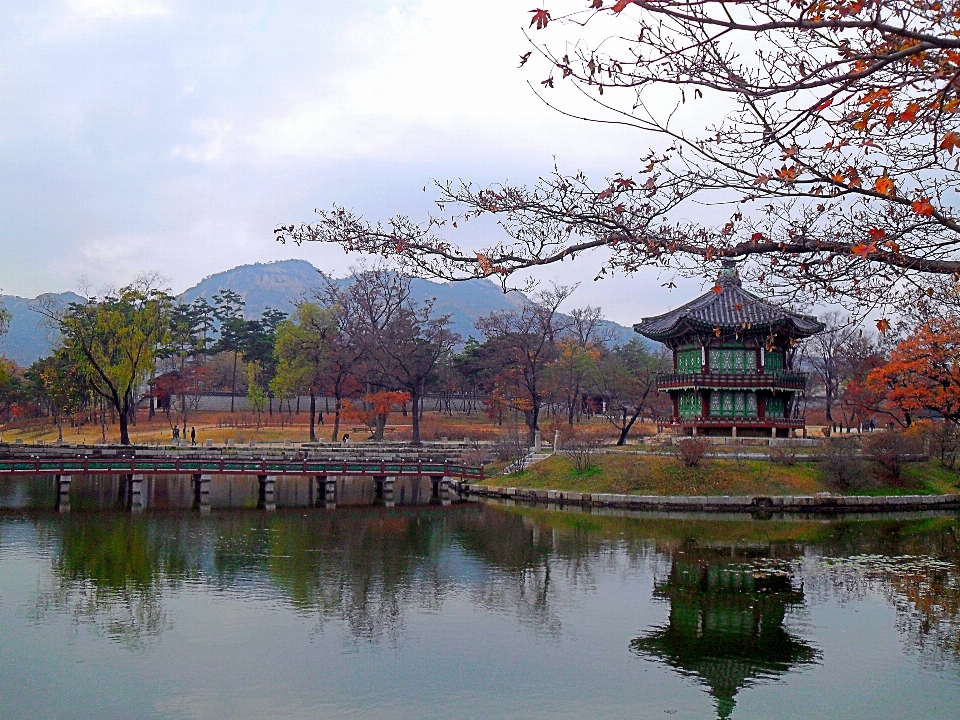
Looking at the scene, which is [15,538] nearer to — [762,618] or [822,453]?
[762,618]

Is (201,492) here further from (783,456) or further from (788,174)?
(788,174)

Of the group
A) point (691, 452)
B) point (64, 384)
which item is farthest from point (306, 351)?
point (691, 452)

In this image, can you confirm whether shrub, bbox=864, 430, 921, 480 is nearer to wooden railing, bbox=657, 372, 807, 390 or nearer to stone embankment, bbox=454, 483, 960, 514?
stone embankment, bbox=454, 483, 960, 514

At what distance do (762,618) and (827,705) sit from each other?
4.73 metres

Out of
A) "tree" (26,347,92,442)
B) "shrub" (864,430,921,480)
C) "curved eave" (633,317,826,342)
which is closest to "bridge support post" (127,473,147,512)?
"curved eave" (633,317,826,342)

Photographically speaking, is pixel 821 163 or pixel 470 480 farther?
pixel 470 480

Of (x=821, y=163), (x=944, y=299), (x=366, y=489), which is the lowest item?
(x=366, y=489)

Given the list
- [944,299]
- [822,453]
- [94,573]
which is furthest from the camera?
[822,453]

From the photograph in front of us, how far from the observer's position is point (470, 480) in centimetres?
3988

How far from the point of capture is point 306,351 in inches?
2306

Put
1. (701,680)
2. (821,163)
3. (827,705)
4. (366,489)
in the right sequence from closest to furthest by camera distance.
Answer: (821,163) → (827,705) → (701,680) → (366,489)

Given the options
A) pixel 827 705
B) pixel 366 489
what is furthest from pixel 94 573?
pixel 366 489

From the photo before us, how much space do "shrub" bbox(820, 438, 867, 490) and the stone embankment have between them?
94 cm

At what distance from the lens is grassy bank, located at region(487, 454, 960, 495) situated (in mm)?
34344
